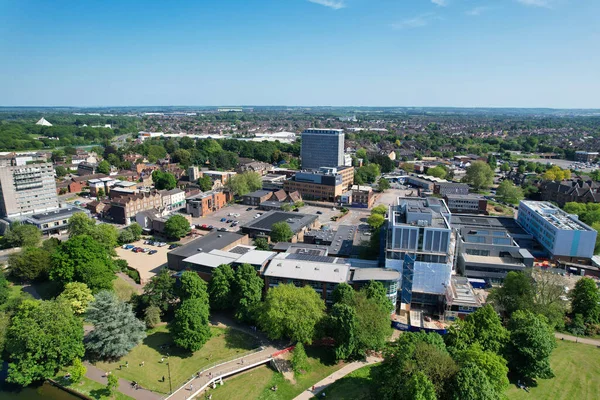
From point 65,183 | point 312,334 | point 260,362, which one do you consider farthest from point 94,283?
point 65,183

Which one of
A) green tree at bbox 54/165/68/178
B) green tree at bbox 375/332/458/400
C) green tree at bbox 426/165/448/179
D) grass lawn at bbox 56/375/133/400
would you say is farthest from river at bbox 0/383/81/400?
green tree at bbox 426/165/448/179

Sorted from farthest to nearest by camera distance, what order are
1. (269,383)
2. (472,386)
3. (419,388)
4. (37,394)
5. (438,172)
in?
(438,172), (269,383), (37,394), (472,386), (419,388)

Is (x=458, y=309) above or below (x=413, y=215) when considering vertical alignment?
below

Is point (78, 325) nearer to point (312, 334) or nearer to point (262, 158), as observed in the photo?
point (312, 334)

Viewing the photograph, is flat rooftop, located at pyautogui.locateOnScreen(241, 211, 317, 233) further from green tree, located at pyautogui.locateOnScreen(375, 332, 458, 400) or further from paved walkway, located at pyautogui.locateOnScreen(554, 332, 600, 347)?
paved walkway, located at pyautogui.locateOnScreen(554, 332, 600, 347)

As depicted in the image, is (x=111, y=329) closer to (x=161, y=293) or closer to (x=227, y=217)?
(x=161, y=293)

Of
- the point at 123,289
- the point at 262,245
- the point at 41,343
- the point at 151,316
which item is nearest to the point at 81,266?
the point at 123,289
